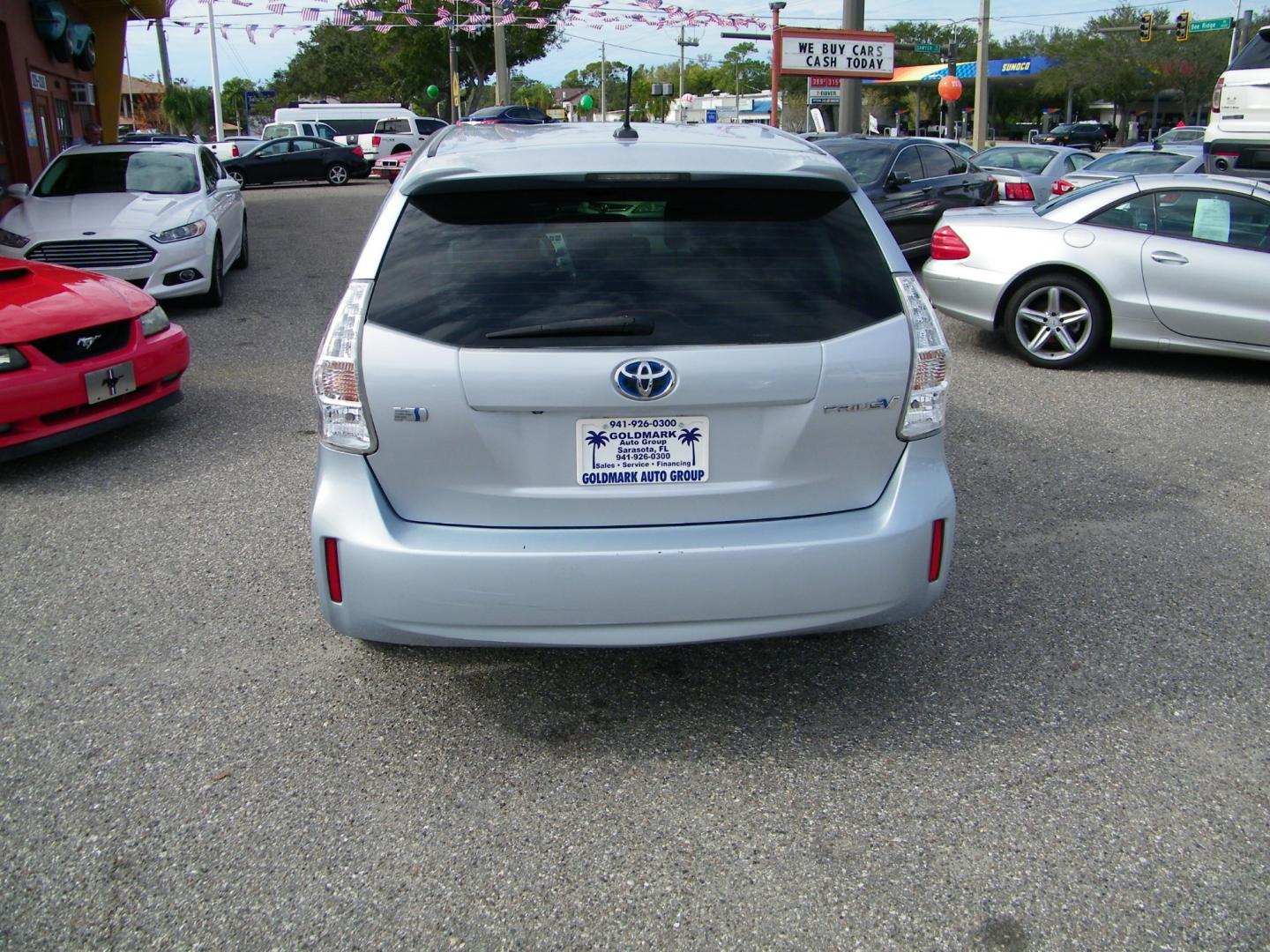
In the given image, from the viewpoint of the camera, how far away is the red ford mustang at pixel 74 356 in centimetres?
542

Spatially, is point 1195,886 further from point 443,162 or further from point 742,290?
point 443,162

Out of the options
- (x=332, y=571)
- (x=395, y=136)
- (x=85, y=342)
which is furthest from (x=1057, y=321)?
(x=395, y=136)

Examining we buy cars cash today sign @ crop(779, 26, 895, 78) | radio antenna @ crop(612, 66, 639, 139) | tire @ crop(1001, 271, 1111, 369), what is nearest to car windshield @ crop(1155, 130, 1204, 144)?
we buy cars cash today sign @ crop(779, 26, 895, 78)

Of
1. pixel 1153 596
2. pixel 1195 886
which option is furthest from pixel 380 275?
pixel 1153 596

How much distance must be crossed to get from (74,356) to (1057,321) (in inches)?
262

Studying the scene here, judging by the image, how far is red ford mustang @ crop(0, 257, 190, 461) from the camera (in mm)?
5422

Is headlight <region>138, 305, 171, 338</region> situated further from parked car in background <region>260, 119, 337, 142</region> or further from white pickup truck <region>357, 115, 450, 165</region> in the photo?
parked car in background <region>260, 119, 337, 142</region>

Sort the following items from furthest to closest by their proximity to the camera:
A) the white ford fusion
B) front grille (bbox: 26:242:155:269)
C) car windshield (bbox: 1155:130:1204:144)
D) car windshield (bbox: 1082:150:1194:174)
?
car windshield (bbox: 1155:130:1204:144)
car windshield (bbox: 1082:150:1194:174)
the white ford fusion
front grille (bbox: 26:242:155:269)

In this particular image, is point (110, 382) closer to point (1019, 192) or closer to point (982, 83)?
point (1019, 192)

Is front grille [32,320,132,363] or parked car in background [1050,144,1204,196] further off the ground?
parked car in background [1050,144,1204,196]

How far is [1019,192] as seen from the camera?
48.6ft

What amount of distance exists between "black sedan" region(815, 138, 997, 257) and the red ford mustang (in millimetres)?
8122

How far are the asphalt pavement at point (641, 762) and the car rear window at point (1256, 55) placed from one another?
9540 millimetres

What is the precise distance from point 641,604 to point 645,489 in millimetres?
311
